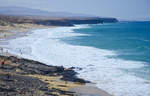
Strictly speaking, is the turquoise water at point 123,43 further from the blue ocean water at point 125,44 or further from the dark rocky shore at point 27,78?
the dark rocky shore at point 27,78

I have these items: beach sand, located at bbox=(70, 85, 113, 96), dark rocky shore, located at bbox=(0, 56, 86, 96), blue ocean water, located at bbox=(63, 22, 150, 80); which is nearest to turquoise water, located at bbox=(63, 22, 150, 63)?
blue ocean water, located at bbox=(63, 22, 150, 80)

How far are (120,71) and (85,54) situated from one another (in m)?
11.5

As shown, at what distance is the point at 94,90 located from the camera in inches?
846

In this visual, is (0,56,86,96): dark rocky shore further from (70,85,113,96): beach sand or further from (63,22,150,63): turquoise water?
(63,22,150,63): turquoise water

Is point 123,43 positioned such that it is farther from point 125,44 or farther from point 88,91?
point 88,91

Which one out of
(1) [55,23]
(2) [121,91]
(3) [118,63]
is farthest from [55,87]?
(1) [55,23]

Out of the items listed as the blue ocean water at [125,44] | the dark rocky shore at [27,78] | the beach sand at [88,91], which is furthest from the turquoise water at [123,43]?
the beach sand at [88,91]

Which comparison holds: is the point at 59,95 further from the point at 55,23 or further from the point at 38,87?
the point at 55,23

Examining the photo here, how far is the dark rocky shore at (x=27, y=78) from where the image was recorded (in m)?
17.4

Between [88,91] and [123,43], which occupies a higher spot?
[88,91]

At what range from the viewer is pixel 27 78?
21.9m

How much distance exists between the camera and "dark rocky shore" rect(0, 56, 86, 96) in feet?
57.0

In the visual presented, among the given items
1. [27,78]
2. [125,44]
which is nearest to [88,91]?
[27,78]

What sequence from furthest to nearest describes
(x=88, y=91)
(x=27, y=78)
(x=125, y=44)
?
(x=125, y=44) → (x=27, y=78) → (x=88, y=91)
